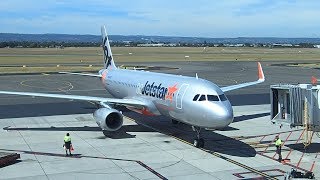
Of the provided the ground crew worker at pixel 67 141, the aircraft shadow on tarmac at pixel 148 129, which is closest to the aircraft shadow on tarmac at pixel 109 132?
the aircraft shadow on tarmac at pixel 148 129

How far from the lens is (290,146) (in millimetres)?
26094

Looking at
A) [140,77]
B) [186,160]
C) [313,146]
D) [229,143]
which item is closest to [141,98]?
[140,77]

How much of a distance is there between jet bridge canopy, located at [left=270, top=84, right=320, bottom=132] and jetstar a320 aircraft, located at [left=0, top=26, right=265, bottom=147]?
3567mm

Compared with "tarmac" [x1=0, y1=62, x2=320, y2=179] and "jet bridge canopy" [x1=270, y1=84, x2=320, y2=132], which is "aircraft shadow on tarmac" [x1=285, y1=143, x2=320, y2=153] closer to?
"tarmac" [x1=0, y1=62, x2=320, y2=179]

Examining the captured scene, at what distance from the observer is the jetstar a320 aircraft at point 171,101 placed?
23.5 meters

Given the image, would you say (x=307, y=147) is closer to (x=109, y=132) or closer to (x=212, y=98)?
(x=212, y=98)

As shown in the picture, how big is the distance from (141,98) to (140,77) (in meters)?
2.62

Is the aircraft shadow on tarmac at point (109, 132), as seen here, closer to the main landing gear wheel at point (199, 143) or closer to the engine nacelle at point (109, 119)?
the engine nacelle at point (109, 119)

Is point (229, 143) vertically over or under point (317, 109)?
under

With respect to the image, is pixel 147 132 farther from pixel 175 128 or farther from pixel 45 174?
pixel 45 174

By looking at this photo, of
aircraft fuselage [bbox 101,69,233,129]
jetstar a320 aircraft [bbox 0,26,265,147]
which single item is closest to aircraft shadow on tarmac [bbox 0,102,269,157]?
jetstar a320 aircraft [bbox 0,26,265,147]

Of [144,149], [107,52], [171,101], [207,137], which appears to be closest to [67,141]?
[144,149]

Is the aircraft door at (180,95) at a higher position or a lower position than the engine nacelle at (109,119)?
higher

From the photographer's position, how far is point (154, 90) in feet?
97.8
